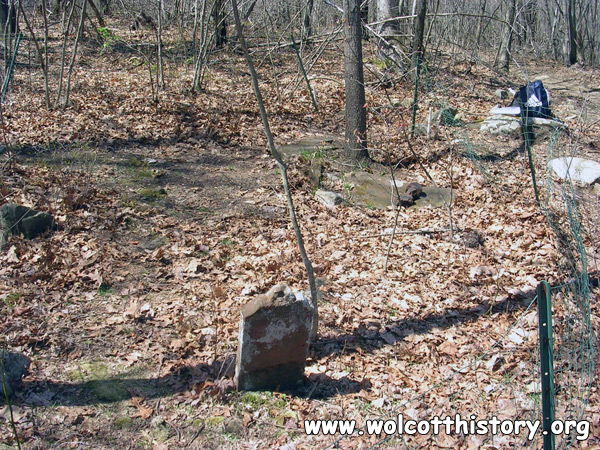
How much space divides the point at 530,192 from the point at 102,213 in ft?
19.8

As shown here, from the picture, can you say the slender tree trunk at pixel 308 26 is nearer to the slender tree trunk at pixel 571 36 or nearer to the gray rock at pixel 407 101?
the gray rock at pixel 407 101

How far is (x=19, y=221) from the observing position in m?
5.57

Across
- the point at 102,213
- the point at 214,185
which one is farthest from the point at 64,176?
the point at 214,185

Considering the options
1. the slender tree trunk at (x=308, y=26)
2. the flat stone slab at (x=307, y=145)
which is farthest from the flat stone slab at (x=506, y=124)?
the slender tree trunk at (x=308, y=26)

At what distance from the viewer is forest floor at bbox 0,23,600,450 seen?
3742 millimetres

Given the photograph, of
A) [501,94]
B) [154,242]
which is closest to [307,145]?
[154,242]

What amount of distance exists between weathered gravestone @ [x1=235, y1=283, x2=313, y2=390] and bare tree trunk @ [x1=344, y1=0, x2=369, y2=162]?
4322mm

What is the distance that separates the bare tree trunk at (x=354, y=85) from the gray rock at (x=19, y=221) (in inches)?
177

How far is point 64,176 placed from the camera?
695 cm

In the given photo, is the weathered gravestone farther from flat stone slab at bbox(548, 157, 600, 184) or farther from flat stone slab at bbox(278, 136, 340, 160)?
flat stone slab at bbox(548, 157, 600, 184)

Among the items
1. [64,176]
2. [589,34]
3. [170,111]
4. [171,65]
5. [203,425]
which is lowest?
[203,425]

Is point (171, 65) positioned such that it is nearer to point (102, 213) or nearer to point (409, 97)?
point (409, 97)

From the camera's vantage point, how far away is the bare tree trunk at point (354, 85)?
7.40m

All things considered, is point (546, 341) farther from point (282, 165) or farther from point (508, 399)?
point (282, 165)
